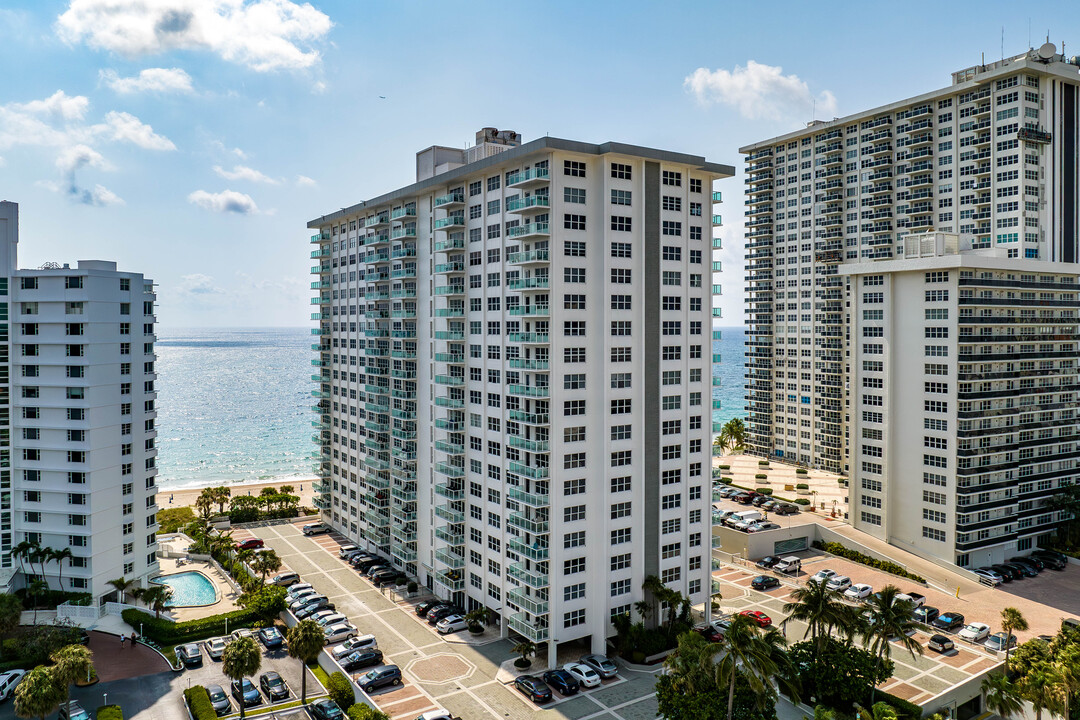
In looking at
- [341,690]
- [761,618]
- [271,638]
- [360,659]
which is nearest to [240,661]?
[341,690]

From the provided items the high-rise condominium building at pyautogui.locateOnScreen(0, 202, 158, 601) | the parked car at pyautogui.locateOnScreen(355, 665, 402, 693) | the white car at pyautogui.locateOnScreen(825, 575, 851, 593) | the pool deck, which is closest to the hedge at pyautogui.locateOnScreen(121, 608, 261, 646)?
the pool deck

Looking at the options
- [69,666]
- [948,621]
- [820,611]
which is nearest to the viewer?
[69,666]

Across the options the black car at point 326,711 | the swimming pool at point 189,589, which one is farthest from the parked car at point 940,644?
the swimming pool at point 189,589

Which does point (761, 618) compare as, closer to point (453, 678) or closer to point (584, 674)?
point (584, 674)

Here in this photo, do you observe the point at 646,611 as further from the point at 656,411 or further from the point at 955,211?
the point at 955,211

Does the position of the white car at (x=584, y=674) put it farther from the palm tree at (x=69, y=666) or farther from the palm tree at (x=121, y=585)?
the palm tree at (x=121, y=585)

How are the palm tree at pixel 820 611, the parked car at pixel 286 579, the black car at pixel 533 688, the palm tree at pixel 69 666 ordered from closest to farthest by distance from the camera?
the palm tree at pixel 69 666 < the palm tree at pixel 820 611 < the black car at pixel 533 688 < the parked car at pixel 286 579

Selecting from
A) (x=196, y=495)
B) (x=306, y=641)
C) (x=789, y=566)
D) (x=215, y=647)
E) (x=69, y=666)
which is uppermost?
(x=306, y=641)
